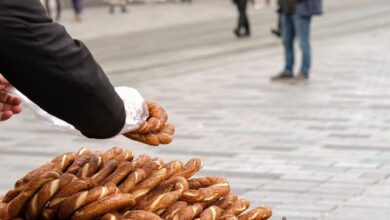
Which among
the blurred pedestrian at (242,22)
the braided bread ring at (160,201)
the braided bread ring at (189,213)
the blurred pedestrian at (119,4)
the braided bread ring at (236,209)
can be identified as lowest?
the blurred pedestrian at (119,4)

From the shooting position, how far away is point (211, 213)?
2.87 m

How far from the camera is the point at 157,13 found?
32000 millimetres

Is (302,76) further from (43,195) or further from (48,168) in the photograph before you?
(43,195)

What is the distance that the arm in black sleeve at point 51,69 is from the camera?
2336mm

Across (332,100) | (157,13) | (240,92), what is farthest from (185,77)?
(157,13)

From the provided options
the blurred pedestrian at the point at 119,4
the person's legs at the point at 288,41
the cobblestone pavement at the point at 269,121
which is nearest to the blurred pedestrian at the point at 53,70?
the cobblestone pavement at the point at 269,121

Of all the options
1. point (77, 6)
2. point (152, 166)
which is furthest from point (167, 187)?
point (77, 6)

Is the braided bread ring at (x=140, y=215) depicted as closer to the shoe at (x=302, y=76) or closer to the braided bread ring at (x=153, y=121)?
the braided bread ring at (x=153, y=121)

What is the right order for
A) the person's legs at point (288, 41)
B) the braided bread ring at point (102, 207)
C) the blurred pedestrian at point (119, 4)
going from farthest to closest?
the blurred pedestrian at point (119, 4) → the person's legs at point (288, 41) → the braided bread ring at point (102, 207)

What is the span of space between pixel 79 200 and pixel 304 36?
1051cm

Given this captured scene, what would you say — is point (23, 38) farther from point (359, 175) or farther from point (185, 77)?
point (185, 77)

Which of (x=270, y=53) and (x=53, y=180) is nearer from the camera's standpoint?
(x=53, y=180)

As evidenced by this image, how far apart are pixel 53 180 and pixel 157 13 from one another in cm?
2937

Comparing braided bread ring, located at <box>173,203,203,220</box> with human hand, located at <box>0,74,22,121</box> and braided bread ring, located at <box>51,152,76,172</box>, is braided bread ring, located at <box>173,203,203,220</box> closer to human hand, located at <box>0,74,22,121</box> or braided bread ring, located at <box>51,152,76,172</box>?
braided bread ring, located at <box>51,152,76,172</box>
